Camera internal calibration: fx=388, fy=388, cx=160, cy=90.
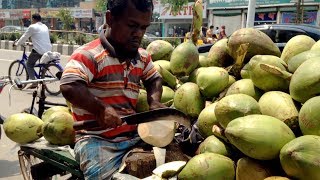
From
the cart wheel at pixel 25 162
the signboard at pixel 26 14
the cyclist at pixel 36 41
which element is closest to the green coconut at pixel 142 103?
the cart wheel at pixel 25 162

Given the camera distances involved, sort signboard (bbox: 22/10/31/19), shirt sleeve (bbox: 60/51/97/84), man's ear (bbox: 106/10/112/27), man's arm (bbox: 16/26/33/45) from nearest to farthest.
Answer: shirt sleeve (bbox: 60/51/97/84) → man's ear (bbox: 106/10/112/27) → man's arm (bbox: 16/26/33/45) → signboard (bbox: 22/10/31/19)

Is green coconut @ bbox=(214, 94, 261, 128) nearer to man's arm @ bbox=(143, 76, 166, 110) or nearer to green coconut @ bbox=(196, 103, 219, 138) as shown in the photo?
green coconut @ bbox=(196, 103, 219, 138)

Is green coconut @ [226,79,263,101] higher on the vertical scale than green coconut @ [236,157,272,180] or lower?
higher

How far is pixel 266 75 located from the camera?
6.77 feet

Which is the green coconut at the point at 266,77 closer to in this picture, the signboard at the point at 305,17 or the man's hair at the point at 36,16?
the man's hair at the point at 36,16

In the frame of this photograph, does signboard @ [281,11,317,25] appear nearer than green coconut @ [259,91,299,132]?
No

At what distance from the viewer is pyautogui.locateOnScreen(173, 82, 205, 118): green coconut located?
2.38 m

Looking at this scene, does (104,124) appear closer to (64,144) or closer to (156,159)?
(156,159)

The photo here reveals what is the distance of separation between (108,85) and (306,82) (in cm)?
98

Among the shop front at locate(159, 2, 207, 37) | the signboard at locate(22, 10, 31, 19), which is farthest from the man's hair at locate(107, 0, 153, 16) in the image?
the signboard at locate(22, 10, 31, 19)

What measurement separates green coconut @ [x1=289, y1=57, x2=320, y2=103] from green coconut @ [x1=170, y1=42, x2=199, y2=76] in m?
0.95

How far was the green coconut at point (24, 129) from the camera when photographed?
2.48m

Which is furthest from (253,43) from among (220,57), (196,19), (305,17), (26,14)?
(26,14)

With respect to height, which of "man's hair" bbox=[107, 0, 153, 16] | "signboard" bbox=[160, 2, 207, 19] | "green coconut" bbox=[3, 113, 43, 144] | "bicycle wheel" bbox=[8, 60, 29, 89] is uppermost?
"signboard" bbox=[160, 2, 207, 19]
